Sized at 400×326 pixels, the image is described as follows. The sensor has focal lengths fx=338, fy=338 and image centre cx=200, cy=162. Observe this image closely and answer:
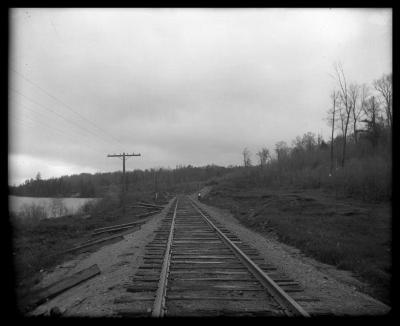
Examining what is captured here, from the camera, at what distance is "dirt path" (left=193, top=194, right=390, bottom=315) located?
4820mm

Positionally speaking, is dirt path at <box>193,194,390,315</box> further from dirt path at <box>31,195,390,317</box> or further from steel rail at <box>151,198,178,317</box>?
steel rail at <box>151,198,178,317</box>

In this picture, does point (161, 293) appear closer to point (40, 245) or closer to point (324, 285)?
point (324, 285)

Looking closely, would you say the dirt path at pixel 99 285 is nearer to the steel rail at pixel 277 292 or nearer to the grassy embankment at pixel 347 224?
the steel rail at pixel 277 292

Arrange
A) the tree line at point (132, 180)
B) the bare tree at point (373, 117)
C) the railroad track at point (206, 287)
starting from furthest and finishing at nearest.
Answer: the tree line at point (132, 180) → the bare tree at point (373, 117) → the railroad track at point (206, 287)

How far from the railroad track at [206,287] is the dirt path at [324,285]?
1.09ft

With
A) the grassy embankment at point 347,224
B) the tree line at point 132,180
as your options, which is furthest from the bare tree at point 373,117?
the tree line at point 132,180

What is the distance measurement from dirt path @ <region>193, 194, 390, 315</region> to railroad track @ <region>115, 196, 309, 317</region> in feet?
1.09

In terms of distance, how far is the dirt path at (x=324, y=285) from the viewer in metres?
4.82

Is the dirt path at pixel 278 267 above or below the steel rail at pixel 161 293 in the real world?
below

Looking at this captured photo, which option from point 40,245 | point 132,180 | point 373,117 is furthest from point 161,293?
point 132,180

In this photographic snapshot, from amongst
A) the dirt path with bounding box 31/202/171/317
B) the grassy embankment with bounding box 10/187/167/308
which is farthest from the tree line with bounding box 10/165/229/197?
the dirt path with bounding box 31/202/171/317

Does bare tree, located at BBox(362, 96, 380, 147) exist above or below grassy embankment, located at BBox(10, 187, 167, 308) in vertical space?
above

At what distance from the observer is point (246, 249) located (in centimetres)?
977
